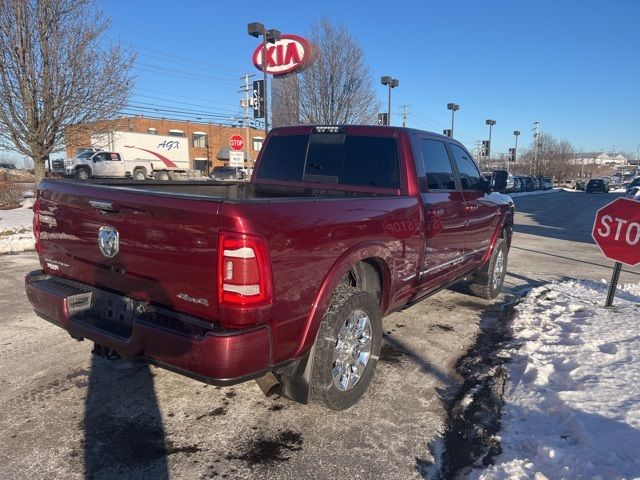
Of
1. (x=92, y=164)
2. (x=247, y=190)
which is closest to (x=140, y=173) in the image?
(x=92, y=164)

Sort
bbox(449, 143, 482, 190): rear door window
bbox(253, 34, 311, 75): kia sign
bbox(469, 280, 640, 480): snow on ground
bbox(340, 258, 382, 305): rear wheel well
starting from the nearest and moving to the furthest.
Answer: bbox(469, 280, 640, 480): snow on ground
bbox(340, 258, 382, 305): rear wheel well
bbox(449, 143, 482, 190): rear door window
bbox(253, 34, 311, 75): kia sign

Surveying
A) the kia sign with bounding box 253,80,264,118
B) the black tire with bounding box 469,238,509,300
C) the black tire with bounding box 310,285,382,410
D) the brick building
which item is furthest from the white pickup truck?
the black tire with bounding box 310,285,382,410

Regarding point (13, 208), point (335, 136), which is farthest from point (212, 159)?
point (335, 136)

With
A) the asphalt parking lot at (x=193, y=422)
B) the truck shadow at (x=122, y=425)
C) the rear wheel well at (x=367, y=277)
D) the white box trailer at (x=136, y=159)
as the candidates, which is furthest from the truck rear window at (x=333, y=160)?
the white box trailer at (x=136, y=159)

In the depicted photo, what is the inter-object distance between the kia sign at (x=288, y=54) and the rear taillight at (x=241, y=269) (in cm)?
2095

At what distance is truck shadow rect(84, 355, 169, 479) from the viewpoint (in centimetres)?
266

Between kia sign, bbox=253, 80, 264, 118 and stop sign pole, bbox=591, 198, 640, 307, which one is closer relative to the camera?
stop sign pole, bbox=591, 198, 640, 307

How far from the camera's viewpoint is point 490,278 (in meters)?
6.36

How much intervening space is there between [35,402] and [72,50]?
1071cm

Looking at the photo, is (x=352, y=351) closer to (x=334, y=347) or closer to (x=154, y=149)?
(x=334, y=347)

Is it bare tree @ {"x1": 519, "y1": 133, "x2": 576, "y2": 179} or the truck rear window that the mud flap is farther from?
bare tree @ {"x1": 519, "y1": 133, "x2": 576, "y2": 179}

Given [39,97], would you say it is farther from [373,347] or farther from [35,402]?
[373,347]

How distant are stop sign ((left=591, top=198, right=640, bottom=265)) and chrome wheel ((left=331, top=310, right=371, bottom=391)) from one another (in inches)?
152

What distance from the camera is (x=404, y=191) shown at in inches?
160
